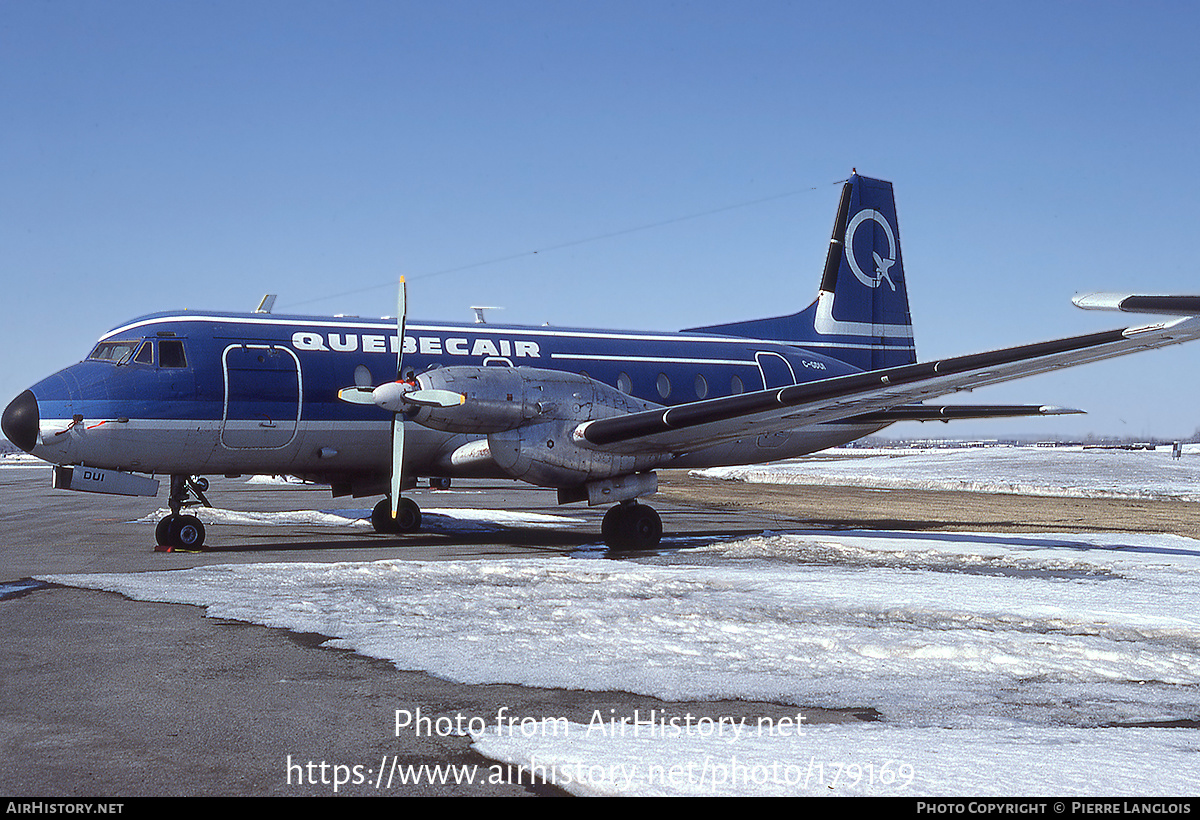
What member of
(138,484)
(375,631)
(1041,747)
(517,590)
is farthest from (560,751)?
(138,484)

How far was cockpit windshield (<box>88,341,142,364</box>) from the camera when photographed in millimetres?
15562

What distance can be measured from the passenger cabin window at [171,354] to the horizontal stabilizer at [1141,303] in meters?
13.0

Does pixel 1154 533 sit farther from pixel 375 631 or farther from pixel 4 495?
pixel 4 495

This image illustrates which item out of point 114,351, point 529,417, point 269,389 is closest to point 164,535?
point 269,389

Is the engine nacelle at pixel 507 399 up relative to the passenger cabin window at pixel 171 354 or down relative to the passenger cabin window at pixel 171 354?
down

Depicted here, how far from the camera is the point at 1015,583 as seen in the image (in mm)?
11219

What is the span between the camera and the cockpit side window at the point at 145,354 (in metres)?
15.5

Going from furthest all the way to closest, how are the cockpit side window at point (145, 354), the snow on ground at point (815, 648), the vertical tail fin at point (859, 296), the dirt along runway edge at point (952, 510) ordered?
the vertical tail fin at point (859, 296)
the dirt along runway edge at point (952, 510)
the cockpit side window at point (145, 354)
the snow on ground at point (815, 648)

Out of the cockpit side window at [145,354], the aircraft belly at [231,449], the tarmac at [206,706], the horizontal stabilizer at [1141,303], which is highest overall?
the cockpit side window at [145,354]

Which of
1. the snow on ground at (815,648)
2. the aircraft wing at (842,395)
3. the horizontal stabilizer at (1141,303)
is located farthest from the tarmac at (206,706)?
the aircraft wing at (842,395)

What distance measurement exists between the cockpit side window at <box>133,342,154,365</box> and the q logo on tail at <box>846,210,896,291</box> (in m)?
14.9

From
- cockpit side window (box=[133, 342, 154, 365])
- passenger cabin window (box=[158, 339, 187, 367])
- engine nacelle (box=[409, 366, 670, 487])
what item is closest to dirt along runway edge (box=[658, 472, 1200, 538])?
engine nacelle (box=[409, 366, 670, 487])

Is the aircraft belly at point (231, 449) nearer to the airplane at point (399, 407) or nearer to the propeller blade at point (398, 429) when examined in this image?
the airplane at point (399, 407)

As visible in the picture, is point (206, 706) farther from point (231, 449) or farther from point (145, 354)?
point (145, 354)
